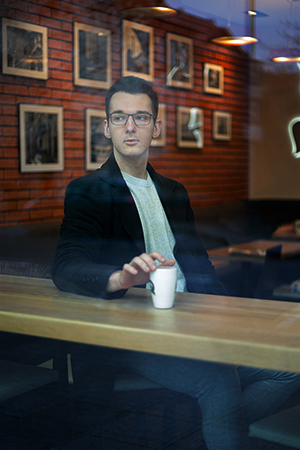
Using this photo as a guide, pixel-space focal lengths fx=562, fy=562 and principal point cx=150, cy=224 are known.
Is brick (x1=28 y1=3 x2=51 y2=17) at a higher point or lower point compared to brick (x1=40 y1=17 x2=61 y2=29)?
higher

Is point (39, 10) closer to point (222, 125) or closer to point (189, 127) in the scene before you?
point (189, 127)

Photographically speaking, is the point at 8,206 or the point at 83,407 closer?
the point at 83,407

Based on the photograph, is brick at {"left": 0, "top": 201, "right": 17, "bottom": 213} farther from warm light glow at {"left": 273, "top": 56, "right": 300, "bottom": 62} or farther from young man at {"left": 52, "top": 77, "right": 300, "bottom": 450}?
warm light glow at {"left": 273, "top": 56, "right": 300, "bottom": 62}

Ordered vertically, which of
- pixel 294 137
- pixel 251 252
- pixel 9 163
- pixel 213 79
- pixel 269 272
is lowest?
pixel 269 272

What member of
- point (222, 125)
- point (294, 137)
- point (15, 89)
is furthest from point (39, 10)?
point (294, 137)

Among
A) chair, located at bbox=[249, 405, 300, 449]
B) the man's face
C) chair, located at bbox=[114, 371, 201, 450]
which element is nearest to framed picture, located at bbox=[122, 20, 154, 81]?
the man's face

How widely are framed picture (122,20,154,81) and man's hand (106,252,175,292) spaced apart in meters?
1.75

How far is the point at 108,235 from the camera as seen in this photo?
1.28 m

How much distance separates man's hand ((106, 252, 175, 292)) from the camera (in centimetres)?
93

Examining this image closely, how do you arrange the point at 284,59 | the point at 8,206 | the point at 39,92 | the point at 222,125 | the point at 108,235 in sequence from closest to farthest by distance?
the point at 108,235, the point at 8,206, the point at 39,92, the point at 222,125, the point at 284,59

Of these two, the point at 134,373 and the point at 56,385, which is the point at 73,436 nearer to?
the point at 56,385

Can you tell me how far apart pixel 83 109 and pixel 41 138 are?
0.25m

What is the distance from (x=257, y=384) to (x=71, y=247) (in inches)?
17.6

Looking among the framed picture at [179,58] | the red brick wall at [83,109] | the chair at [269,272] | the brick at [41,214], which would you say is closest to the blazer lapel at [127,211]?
the red brick wall at [83,109]
